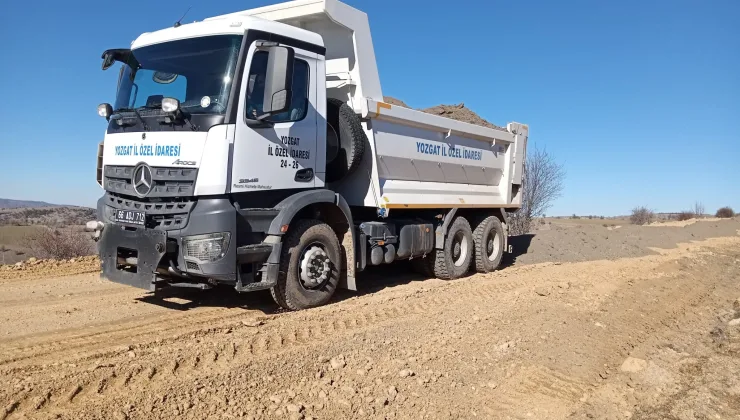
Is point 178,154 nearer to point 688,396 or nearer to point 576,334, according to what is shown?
point 576,334

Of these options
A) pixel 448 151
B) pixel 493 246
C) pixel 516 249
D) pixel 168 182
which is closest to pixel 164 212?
pixel 168 182

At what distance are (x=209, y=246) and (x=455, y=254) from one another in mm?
5311

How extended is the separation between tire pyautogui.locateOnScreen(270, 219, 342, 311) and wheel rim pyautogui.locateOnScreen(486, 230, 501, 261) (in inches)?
185

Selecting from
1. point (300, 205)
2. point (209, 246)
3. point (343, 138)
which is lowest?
point (209, 246)

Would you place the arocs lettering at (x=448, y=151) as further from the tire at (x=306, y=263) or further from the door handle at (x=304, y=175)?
the tire at (x=306, y=263)

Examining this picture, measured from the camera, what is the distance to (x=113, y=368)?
13.1 ft

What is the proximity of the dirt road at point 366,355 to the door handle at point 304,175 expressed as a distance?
1521 millimetres

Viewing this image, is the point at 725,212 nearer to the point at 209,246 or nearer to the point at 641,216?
the point at 641,216

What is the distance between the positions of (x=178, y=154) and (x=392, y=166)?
3.33 meters

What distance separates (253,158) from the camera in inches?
227

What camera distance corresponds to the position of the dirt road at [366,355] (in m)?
3.67

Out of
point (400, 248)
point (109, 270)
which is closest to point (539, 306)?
point (400, 248)

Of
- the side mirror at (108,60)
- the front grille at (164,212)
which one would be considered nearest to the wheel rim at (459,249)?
the front grille at (164,212)

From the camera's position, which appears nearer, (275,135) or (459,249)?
(275,135)
